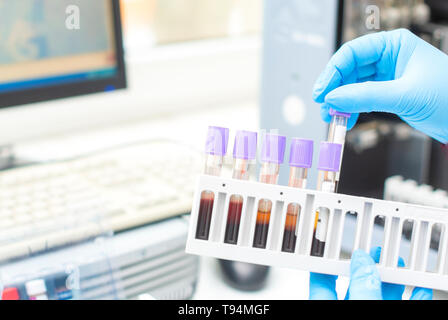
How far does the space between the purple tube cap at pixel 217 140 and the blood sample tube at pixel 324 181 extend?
0.29 ft

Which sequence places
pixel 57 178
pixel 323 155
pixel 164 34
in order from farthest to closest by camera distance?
pixel 164 34 < pixel 57 178 < pixel 323 155

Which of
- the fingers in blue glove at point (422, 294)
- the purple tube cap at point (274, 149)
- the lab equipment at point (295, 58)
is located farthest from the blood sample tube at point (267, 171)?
the lab equipment at point (295, 58)

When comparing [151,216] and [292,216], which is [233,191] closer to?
[292,216]

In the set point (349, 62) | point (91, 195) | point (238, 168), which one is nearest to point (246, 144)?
point (238, 168)

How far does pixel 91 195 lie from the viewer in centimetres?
67

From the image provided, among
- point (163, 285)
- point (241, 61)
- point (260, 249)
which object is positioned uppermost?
point (241, 61)

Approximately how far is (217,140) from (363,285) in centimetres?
18

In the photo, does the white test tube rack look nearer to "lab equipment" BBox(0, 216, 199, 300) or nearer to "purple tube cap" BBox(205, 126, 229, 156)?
"purple tube cap" BBox(205, 126, 229, 156)

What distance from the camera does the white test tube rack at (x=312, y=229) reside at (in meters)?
0.47

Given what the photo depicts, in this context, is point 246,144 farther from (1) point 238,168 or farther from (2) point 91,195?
(2) point 91,195

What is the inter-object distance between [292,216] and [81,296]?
259mm

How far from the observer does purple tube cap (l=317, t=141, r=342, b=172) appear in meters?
0.47
